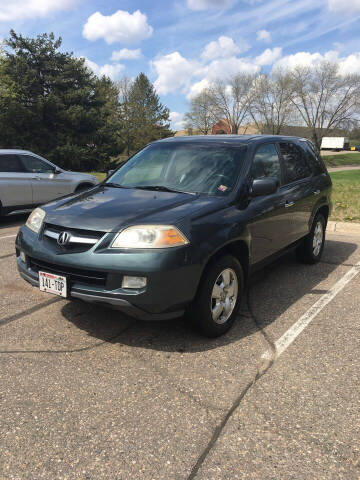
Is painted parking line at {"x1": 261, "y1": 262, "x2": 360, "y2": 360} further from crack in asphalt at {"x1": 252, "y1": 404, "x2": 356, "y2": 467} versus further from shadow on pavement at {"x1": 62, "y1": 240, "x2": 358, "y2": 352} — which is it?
crack in asphalt at {"x1": 252, "y1": 404, "x2": 356, "y2": 467}

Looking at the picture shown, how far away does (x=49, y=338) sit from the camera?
336cm

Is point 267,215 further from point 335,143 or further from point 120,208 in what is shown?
point 335,143

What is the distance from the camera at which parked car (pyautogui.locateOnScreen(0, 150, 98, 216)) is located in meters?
8.61

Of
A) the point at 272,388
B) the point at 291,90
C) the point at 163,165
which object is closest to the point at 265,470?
the point at 272,388

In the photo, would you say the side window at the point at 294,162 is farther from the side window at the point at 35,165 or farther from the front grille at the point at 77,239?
the side window at the point at 35,165

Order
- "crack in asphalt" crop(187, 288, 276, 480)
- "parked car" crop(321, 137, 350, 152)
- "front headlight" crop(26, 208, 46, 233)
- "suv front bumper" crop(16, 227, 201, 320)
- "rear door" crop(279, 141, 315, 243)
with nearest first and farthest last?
1. "crack in asphalt" crop(187, 288, 276, 480)
2. "suv front bumper" crop(16, 227, 201, 320)
3. "front headlight" crop(26, 208, 46, 233)
4. "rear door" crop(279, 141, 315, 243)
5. "parked car" crop(321, 137, 350, 152)

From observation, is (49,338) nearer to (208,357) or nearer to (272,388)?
(208,357)

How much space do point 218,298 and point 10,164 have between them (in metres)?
7.11

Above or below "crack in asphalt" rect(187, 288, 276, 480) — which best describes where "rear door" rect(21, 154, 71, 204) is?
above

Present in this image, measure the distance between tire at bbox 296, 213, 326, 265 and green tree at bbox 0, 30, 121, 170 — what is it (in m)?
22.5

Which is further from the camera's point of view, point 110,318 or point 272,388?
point 110,318

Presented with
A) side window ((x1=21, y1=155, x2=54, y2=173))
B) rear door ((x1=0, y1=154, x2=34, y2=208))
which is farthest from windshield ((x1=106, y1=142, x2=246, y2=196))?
side window ((x1=21, y1=155, x2=54, y2=173))

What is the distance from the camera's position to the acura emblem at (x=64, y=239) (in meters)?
3.08

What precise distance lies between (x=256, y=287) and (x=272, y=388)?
6.84ft
